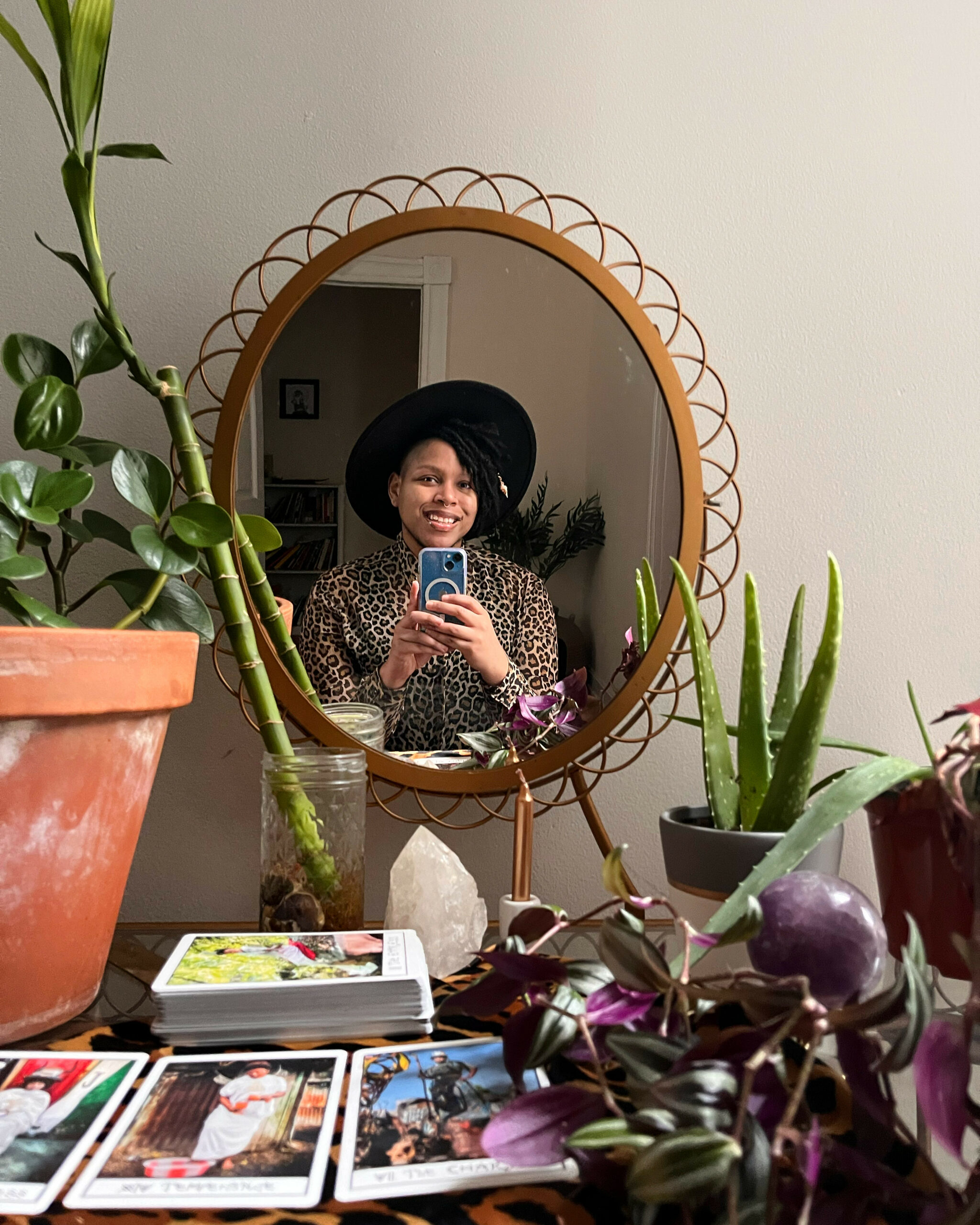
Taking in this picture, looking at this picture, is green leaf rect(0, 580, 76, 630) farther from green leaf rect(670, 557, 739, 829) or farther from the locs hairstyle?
green leaf rect(670, 557, 739, 829)

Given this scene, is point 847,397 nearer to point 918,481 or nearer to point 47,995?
point 918,481

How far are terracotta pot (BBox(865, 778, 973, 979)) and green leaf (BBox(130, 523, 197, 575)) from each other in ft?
2.00

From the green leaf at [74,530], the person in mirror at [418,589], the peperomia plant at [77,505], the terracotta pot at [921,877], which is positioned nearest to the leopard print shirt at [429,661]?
the person in mirror at [418,589]

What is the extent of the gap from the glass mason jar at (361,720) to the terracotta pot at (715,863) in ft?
1.07

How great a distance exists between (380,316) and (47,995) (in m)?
0.67

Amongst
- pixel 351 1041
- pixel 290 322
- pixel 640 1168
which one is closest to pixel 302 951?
pixel 351 1041

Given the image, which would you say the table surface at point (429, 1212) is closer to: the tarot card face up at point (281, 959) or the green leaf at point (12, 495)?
the tarot card face up at point (281, 959)

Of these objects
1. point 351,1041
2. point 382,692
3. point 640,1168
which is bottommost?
point 351,1041

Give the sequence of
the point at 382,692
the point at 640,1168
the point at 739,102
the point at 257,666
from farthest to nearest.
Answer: the point at 739,102, the point at 382,692, the point at 257,666, the point at 640,1168

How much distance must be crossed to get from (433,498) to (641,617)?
25cm

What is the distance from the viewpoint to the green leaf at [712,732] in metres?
0.69

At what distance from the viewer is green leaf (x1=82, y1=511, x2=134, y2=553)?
0.82m

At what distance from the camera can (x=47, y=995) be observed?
61 centimetres

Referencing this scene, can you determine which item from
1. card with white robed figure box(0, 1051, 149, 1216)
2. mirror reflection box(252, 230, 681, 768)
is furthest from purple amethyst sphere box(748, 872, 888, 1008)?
mirror reflection box(252, 230, 681, 768)
